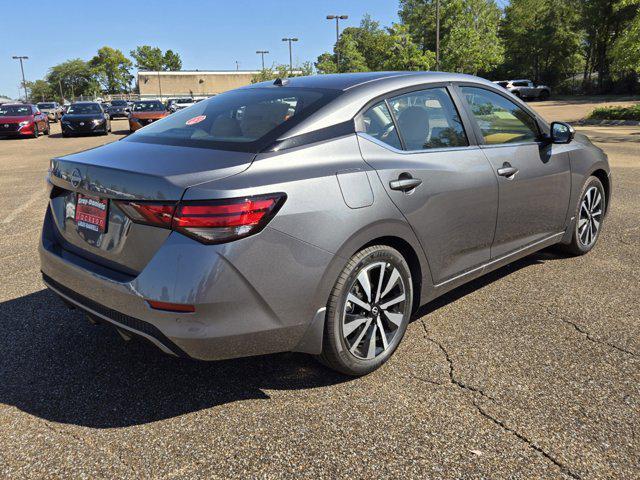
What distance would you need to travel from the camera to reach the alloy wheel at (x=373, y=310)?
9.40ft

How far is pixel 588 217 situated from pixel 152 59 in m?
131

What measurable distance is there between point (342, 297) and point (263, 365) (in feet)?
2.54

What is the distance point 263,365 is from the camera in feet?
10.5

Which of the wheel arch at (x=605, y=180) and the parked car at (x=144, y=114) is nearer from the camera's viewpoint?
the wheel arch at (x=605, y=180)

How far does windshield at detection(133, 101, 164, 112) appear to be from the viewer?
77.0ft

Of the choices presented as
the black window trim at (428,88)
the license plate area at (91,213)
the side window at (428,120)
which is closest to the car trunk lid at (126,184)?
the license plate area at (91,213)

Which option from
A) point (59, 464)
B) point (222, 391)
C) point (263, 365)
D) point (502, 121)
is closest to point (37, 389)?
point (59, 464)

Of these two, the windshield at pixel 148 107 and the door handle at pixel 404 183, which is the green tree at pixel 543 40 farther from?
the door handle at pixel 404 183

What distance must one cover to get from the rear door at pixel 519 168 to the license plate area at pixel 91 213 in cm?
241

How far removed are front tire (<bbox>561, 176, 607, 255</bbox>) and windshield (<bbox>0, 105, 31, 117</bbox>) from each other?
25.2m

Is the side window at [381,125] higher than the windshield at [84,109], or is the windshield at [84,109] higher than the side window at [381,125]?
the windshield at [84,109]

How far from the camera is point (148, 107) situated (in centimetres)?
2405

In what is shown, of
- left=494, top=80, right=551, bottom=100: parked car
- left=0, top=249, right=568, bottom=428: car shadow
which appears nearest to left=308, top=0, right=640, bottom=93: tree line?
left=494, top=80, right=551, bottom=100: parked car

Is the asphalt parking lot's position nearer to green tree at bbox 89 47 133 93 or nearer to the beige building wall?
the beige building wall
